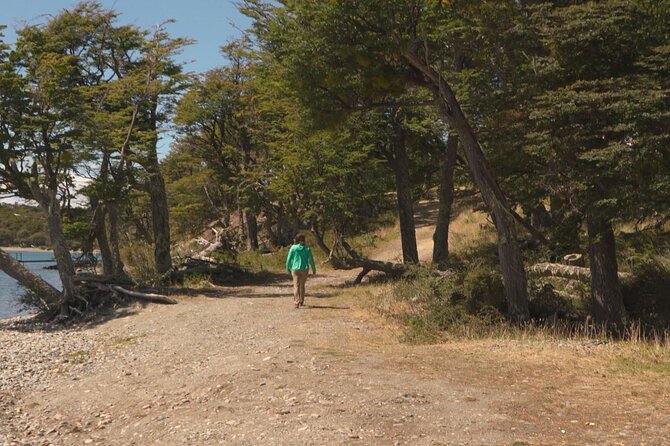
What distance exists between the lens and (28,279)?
1581cm

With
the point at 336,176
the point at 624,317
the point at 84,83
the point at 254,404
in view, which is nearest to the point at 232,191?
the point at 84,83

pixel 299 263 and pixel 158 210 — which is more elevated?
pixel 158 210

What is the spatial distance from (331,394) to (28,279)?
11.9 meters

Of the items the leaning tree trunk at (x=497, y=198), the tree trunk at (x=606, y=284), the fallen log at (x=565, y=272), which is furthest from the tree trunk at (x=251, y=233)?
the tree trunk at (x=606, y=284)

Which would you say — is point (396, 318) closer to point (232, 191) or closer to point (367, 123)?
point (367, 123)

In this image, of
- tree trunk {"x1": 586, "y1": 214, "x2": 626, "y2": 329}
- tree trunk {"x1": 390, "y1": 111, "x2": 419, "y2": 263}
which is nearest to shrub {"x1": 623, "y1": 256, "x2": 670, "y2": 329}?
tree trunk {"x1": 586, "y1": 214, "x2": 626, "y2": 329}

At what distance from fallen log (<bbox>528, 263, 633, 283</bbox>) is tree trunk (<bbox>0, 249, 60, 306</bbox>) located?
11.8 m

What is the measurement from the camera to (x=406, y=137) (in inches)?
765

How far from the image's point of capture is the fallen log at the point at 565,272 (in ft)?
47.2

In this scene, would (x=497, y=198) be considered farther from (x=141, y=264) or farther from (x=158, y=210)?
(x=141, y=264)

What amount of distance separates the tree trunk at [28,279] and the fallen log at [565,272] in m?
11.8

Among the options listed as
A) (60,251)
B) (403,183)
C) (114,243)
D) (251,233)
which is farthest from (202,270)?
(251,233)

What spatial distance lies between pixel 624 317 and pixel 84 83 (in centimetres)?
1778

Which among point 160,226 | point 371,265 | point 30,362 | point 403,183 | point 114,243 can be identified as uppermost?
point 403,183
